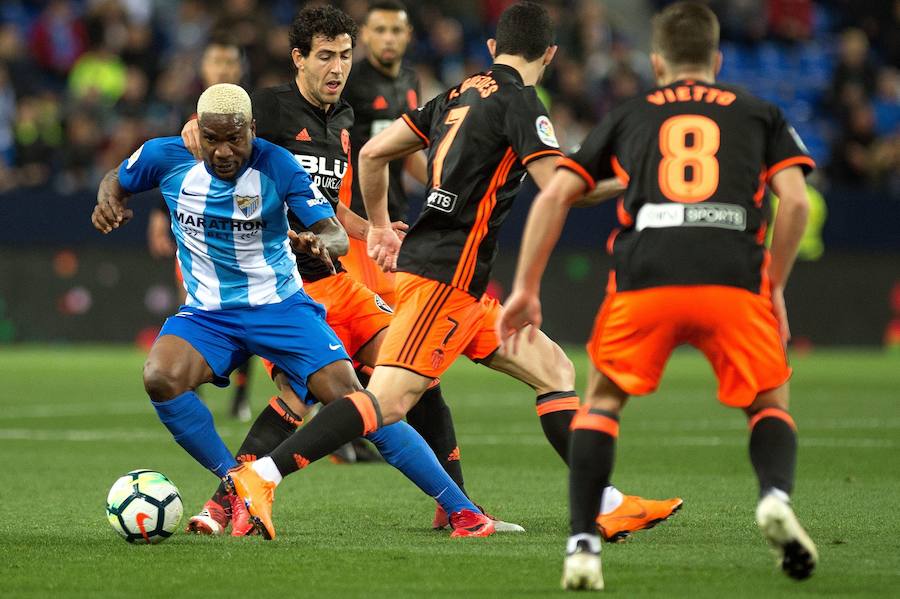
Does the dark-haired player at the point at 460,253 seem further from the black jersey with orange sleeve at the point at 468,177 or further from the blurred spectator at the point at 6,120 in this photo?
the blurred spectator at the point at 6,120

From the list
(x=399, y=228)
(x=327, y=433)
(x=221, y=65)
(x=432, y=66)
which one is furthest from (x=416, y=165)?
(x=432, y=66)

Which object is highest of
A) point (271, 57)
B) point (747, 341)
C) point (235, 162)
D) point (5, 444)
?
point (271, 57)

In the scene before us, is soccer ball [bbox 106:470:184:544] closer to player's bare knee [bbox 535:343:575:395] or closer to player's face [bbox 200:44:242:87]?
player's bare knee [bbox 535:343:575:395]

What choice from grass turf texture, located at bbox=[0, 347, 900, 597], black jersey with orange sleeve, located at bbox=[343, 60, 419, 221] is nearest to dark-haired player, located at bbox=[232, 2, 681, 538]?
grass turf texture, located at bbox=[0, 347, 900, 597]

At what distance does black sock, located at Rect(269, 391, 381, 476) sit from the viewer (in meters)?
5.93

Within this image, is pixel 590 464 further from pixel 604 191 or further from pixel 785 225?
pixel 604 191

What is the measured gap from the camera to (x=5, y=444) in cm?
1012

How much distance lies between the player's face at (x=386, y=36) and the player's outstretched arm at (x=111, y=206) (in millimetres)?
3184

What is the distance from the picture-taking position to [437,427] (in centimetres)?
701

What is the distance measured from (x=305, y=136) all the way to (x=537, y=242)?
271 centimetres

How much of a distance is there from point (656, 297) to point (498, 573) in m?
1.10

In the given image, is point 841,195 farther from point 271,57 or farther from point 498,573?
point 498,573

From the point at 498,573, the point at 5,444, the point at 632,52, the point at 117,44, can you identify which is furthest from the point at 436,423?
the point at 632,52

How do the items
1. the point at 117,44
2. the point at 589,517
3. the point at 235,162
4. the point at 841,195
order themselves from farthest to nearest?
the point at 117,44
the point at 841,195
the point at 235,162
the point at 589,517
